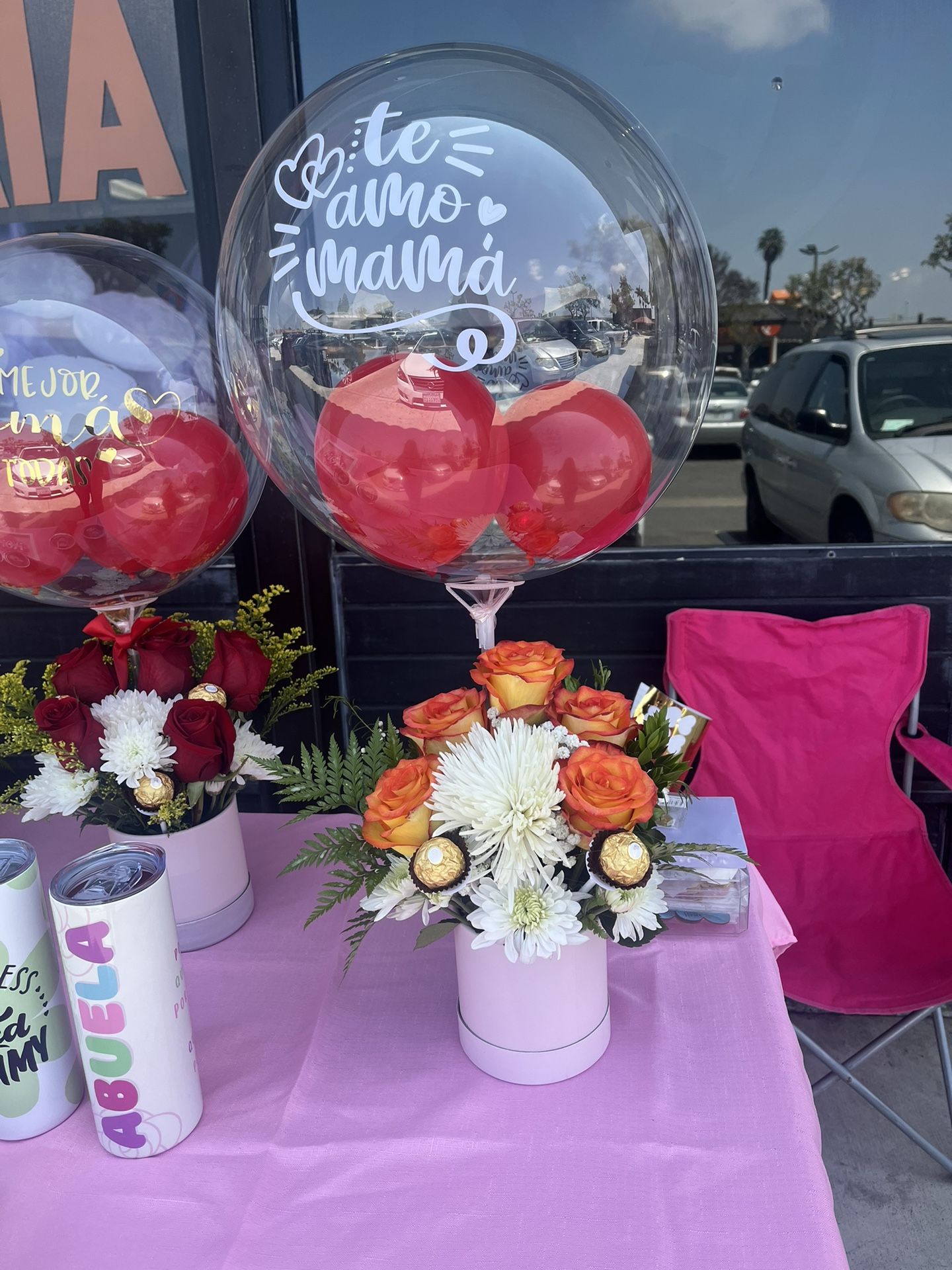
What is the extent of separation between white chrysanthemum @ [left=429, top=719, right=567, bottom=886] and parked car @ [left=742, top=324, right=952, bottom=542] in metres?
1.53

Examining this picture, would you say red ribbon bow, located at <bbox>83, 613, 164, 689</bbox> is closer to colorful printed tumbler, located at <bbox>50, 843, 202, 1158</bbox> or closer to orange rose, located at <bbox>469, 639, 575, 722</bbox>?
colorful printed tumbler, located at <bbox>50, 843, 202, 1158</bbox>

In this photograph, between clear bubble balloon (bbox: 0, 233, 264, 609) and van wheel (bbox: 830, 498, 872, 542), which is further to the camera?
van wheel (bbox: 830, 498, 872, 542)

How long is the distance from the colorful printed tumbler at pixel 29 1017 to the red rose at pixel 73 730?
219 millimetres

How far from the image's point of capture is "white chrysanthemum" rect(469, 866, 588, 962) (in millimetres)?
785

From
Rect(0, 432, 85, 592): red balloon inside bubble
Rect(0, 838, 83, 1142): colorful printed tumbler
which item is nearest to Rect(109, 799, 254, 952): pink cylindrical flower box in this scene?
Rect(0, 838, 83, 1142): colorful printed tumbler

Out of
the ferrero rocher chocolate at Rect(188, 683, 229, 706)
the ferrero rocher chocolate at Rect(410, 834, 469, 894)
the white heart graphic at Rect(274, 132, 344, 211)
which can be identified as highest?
the white heart graphic at Rect(274, 132, 344, 211)

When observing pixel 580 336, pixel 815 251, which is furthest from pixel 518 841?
pixel 815 251

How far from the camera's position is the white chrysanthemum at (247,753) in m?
1.17

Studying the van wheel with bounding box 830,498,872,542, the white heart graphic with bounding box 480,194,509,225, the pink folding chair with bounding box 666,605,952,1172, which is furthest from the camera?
the van wheel with bounding box 830,498,872,542

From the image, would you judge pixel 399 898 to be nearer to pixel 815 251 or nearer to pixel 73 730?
pixel 73 730

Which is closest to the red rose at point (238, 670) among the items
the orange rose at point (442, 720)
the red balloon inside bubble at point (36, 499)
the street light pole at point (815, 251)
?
the red balloon inside bubble at point (36, 499)

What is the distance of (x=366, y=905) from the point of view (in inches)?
33.7

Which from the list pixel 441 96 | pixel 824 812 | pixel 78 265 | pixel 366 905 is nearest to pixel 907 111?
pixel 824 812

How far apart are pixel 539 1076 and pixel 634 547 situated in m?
1.43
